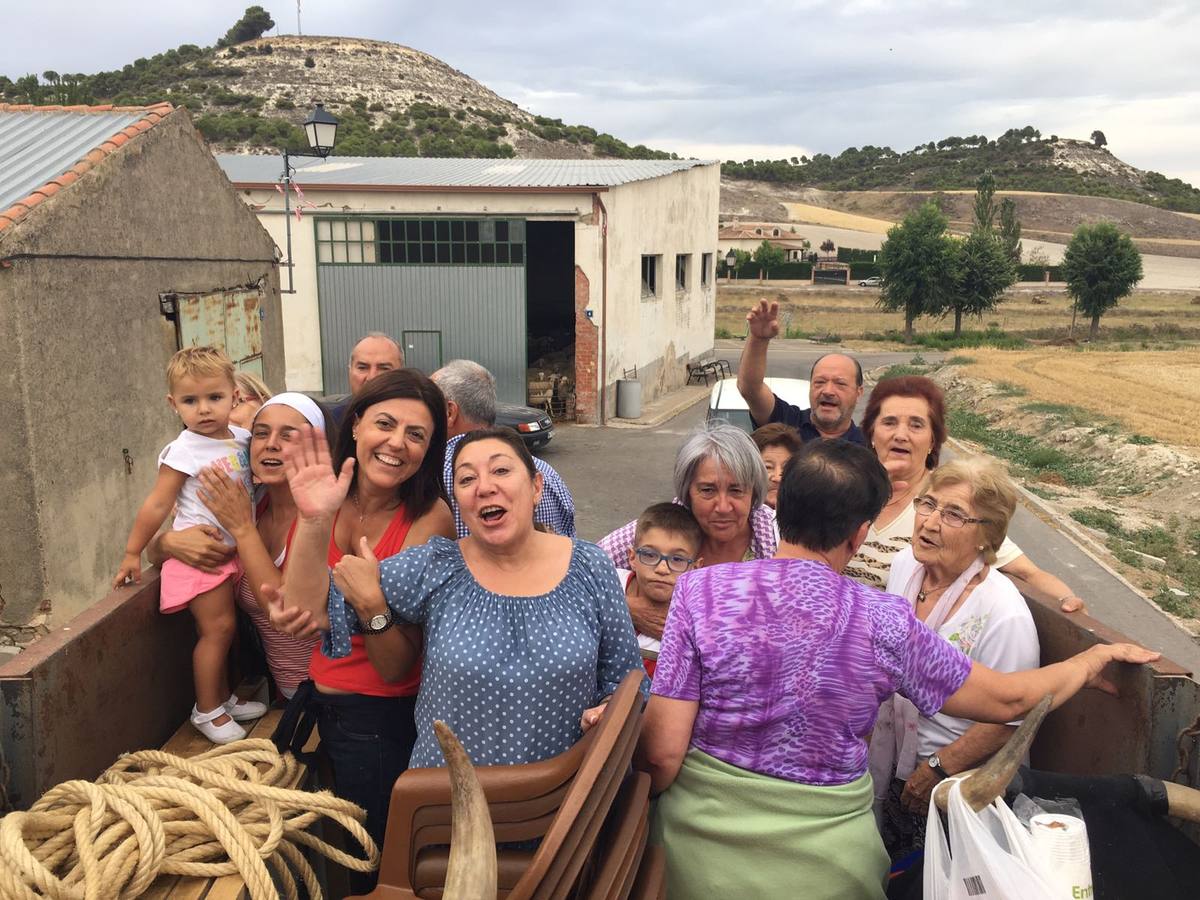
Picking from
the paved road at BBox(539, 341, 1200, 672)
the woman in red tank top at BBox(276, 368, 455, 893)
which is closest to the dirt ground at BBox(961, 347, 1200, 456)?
the paved road at BBox(539, 341, 1200, 672)

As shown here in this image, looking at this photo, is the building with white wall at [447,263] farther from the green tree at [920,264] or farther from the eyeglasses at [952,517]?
the green tree at [920,264]

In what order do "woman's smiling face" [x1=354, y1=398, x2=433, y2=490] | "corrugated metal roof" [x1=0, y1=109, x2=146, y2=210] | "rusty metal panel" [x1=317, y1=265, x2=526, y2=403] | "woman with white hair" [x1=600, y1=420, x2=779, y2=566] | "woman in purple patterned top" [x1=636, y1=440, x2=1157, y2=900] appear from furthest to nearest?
1. "rusty metal panel" [x1=317, y1=265, x2=526, y2=403]
2. "corrugated metal roof" [x1=0, y1=109, x2=146, y2=210]
3. "woman with white hair" [x1=600, y1=420, x2=779, y2=566]
4. "woman's smiling face" [x1=354, y1=398, x2=433, y2=490]
5. "woman in purple patterned top" [x1=636, y1=440, x2=1157, y2=900]

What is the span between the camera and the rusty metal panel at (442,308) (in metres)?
17.0

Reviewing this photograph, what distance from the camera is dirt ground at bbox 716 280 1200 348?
40.2 m

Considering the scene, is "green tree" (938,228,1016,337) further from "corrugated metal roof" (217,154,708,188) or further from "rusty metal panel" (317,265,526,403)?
"rusty metal panel" (317,265,526,403)

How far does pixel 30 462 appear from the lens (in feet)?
21.1

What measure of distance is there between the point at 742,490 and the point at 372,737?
4.52 ft

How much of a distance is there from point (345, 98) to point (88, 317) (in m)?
71.2

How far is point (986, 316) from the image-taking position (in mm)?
46406

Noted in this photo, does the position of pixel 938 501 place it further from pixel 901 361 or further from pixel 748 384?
pixel 901 361

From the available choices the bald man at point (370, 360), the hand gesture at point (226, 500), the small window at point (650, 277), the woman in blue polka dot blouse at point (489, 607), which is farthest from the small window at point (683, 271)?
the woman in blue polka dot blouse at point (489, 607)

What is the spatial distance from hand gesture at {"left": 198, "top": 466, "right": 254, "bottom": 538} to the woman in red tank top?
0.94 ft

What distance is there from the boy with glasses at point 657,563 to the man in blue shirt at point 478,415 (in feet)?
1.40

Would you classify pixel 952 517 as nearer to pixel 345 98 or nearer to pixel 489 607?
pixel 489 607
